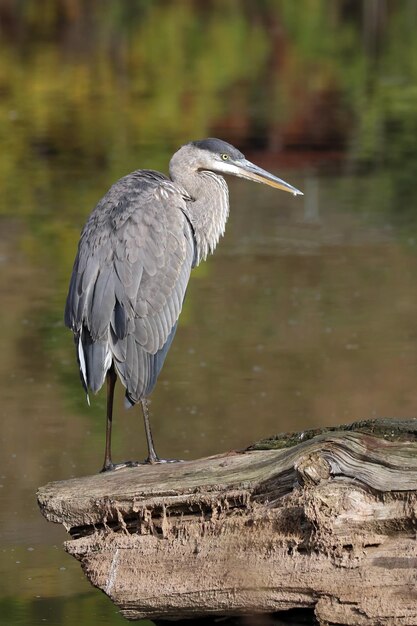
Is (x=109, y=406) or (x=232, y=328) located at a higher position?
(x=109, y=406)

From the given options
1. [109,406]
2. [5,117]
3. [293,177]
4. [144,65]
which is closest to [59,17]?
[144,65]

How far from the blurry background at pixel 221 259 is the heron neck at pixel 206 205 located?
125 cm

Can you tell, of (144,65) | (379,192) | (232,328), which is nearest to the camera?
(232,328)

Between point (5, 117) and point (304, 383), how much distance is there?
459 inches

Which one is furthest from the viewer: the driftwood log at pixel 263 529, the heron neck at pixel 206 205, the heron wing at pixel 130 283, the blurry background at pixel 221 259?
the blurry background at pixel 221 259

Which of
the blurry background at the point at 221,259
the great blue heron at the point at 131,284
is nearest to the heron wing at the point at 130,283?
the great blue heron at the point at 131,284

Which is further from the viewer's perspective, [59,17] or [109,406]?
[59,17]

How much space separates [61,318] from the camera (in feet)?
31.1

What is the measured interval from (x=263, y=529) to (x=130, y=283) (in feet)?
4.97

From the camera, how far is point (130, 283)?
18.0 ft

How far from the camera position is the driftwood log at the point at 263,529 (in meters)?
4.14

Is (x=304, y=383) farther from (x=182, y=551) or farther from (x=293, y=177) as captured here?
(x=293, y=177)

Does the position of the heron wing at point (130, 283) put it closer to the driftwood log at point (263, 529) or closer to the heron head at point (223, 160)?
the heron head at point (223, 160)

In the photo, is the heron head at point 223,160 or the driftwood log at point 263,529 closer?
the driftwood log at point 263,529
